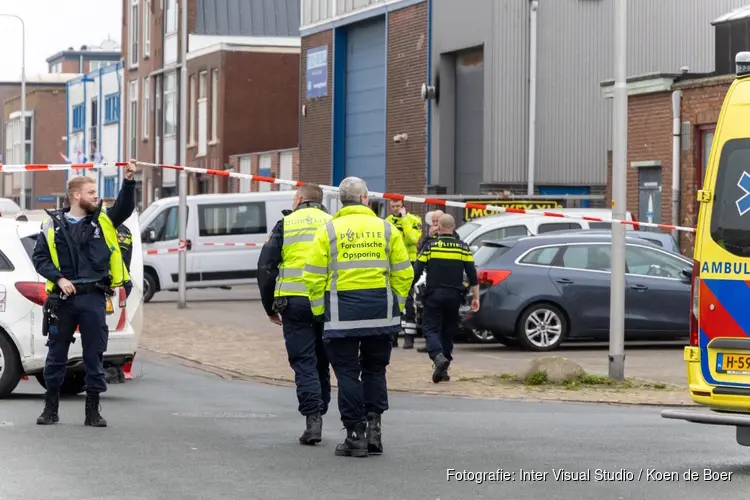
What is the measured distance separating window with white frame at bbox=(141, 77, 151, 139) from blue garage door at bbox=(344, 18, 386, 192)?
17.3 meters

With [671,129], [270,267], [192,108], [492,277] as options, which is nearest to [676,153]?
[671,129]

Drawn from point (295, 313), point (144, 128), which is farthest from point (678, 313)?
point (144, 128)

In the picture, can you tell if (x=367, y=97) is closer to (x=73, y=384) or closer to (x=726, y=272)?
(x=73, y=384)

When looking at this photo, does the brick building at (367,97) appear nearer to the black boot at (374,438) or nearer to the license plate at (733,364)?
the black boot at (374,438)

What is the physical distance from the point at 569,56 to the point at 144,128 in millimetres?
26354

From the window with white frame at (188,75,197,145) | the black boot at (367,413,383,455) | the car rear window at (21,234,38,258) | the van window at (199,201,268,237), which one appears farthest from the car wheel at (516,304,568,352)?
the window with white frame at (188,75,197,145)

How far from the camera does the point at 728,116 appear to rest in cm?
963

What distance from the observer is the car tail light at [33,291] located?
13148mm

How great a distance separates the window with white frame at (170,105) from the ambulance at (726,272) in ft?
149

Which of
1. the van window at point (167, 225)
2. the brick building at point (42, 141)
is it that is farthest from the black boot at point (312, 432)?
the brick building at point (42, 141)

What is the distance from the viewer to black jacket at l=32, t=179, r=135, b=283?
453 inches

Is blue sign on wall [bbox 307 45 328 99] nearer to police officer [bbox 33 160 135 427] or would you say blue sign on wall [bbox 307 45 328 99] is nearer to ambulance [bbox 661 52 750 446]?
police officer [bbox 33 160 135 427]

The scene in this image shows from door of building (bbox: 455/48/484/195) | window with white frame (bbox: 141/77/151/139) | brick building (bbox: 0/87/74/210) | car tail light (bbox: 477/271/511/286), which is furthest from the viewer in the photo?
brick building (bbox: 0/87/74/210)

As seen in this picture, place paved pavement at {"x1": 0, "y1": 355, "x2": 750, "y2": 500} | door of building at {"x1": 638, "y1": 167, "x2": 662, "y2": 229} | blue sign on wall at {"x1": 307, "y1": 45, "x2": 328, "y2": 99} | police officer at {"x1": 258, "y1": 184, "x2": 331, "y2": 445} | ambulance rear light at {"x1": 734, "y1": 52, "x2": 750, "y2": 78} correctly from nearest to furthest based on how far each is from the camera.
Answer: paved pavement at {"x1": 0, "y1": 355, "x2": 750, "y2": 500}, ambulance rear light at {"x1": 734, "y1": 52, "x2": 750, "y2": 78}, police officer at {"x1": 258, "y1": 184, "x2": 331, "y2": 445}, door of building at {"x1": 638, "y1": 167, "x2": 662, "y2": 229}, blue sign on wall at {"x1": 307, "y1": 45, "x2": 328, "y2": 99}
